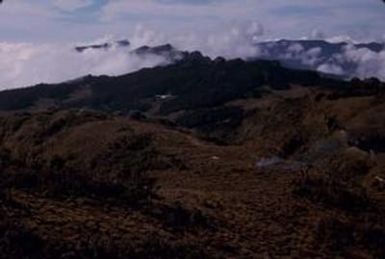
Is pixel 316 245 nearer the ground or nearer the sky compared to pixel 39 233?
nearer the ground

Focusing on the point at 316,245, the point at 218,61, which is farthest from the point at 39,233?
the point at 218,61

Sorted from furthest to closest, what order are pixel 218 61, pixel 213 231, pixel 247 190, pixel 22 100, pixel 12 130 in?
pixel 218 61
pixel 22 100
pixel 12 130
pixel 247 190
pixel 213 231

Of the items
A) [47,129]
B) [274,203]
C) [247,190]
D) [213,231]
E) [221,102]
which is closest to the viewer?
[213,231]

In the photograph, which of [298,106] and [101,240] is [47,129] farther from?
[101,240]

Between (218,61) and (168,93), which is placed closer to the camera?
(168,93)

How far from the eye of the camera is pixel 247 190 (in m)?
32.4

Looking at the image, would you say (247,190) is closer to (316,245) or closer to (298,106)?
(316,245)

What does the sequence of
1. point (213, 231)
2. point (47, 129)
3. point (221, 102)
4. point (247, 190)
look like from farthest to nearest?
point (221, 102) → point (47, 129) → point (247, 190) → point (213, 231)

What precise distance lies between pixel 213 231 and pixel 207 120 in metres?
82.5

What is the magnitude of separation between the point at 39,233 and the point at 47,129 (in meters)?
37.8

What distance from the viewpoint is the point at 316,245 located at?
2503cm

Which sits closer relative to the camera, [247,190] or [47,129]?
[247,190]

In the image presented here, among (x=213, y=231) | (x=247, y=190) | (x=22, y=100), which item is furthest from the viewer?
(x=22, y=100)

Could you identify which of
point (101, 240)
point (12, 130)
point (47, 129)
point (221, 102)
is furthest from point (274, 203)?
point (221, 102)
